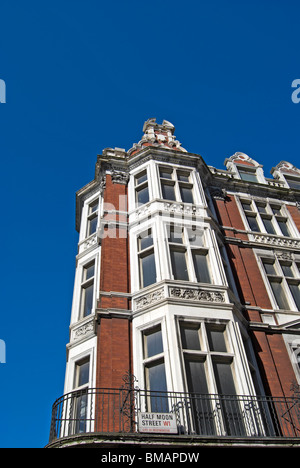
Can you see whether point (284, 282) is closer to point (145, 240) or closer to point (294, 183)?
point (145, 240)

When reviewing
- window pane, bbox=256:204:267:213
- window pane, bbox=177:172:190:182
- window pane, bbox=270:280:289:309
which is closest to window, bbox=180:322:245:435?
window pane, bbox=270:280:289:309

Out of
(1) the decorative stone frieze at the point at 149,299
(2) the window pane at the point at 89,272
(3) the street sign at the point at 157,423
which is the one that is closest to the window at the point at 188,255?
(1) the decorative stone frieze at the point at 149,299

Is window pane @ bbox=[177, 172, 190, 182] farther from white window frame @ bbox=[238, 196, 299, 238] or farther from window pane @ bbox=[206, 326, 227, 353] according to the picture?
window pane @ bbox=[206, 326, 227, 353]

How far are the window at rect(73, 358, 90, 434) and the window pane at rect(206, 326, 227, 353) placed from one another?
4.07 meters

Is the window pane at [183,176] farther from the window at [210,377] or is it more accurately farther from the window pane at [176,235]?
the window at [210,377]

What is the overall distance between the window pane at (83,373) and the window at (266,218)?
11.0 meters

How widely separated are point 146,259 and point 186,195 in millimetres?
4644

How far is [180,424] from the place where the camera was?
1069cm

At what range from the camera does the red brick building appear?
11.3 metres

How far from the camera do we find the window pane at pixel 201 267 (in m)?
15.5

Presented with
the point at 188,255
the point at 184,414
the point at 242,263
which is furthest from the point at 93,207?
the point at 184,414

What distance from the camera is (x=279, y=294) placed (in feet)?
59.6
